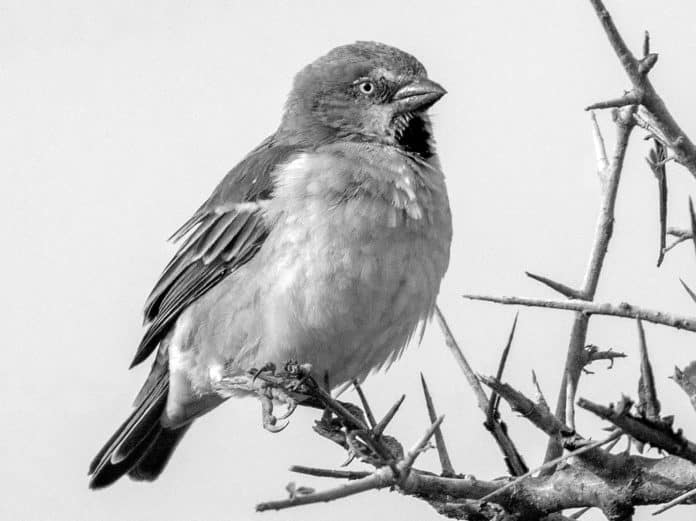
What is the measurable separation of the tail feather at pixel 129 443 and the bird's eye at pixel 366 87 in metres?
2.32

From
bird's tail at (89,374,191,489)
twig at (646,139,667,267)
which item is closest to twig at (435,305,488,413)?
twig at (646,139,667,267)

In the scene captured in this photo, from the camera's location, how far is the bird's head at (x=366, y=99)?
6309 mm

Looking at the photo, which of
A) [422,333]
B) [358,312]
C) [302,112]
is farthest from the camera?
[302,112]

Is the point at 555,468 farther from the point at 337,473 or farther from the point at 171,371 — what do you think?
the point at 171,371

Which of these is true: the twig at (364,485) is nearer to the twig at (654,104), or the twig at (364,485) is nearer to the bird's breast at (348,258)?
the twig at (654,104)

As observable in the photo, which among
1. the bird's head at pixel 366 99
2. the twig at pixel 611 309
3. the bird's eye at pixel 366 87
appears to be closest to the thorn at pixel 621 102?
the twig at pixel 611 309

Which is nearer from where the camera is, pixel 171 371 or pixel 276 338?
pixel 276 338

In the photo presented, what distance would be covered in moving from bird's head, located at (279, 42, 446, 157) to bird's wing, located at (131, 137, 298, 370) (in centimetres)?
30

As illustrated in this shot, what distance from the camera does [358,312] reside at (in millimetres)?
5473

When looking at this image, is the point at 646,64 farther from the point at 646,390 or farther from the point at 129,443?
the point at 129,443

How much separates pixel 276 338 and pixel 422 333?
104 cm

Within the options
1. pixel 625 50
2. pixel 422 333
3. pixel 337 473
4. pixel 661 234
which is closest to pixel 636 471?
pixel 661 234

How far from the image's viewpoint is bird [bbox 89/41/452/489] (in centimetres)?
545

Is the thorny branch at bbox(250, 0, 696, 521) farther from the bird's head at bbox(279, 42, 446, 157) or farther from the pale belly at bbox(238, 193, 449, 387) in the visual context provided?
the bird's head at bbox(279, 42, 446, 157)
